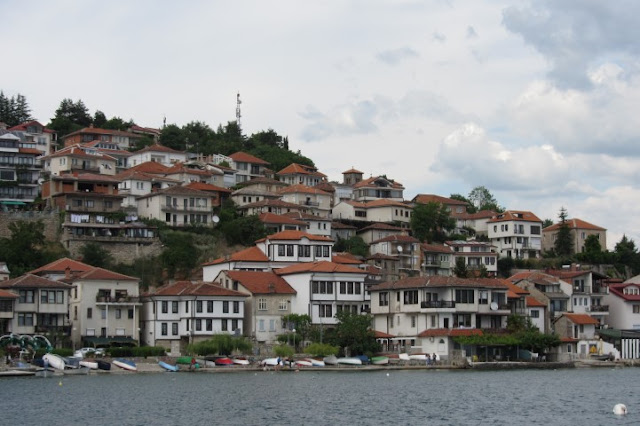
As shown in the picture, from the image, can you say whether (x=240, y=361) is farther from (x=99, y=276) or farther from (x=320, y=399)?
(x=320, y=399)

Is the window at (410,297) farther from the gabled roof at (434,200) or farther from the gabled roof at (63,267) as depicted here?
the gabled roof at (434,200)

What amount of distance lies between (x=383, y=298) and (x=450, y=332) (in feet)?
27.3

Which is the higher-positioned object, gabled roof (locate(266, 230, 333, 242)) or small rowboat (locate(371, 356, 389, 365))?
gabled roof (locate(266, 230, 333, 242))

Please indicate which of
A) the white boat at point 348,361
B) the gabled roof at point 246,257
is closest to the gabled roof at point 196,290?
the gabled roof at point 246,257

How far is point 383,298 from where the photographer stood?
9212 cm

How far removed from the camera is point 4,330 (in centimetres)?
8106

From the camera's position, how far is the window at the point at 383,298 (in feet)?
301

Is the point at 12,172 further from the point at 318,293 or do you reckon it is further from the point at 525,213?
the point at 525,213

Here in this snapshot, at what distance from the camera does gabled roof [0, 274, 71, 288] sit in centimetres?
8200

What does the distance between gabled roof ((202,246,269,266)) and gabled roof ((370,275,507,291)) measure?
37.3 ft

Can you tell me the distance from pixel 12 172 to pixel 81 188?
9072 millimetres

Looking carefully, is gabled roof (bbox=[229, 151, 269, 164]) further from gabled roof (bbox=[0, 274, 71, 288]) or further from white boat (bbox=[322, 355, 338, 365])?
white boat (bbox=[322, 355, 338, 365])

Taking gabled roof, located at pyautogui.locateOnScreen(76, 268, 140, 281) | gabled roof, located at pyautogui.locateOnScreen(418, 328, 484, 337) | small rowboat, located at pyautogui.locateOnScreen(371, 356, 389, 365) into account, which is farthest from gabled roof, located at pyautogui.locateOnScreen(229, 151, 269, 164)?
small rowboat, located at pyautogui.locateOnScreen(371, 356, 389, 365)

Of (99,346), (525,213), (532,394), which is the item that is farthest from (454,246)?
(532,394)
